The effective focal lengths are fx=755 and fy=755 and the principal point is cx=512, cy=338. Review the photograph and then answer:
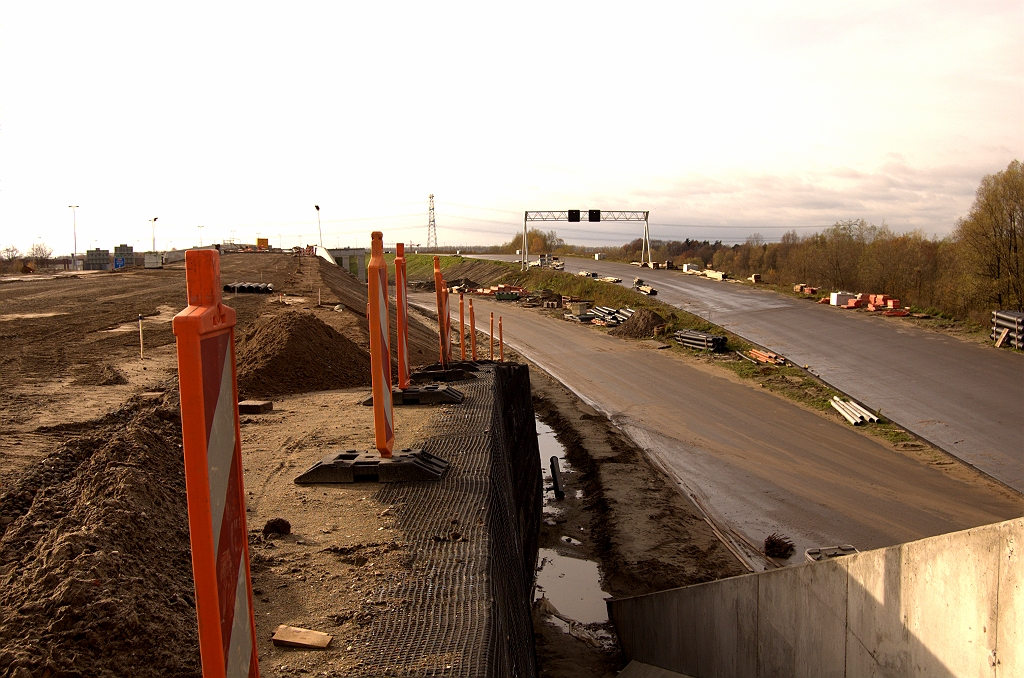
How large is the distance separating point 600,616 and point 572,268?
59.7m

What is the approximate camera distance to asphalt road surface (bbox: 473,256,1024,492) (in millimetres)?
18703

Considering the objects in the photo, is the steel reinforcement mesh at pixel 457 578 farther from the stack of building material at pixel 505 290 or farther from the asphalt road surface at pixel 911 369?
the stack of building material at pixel 505 290

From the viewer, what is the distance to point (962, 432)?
19172 millimetres

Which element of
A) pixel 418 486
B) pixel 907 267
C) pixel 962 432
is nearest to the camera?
pixel 418 486

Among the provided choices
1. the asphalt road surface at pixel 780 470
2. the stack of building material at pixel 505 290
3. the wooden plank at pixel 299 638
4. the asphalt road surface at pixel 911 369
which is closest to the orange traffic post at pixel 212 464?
the wooden plank at pixel 299 638

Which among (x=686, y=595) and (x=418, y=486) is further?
(x=686, y=595)

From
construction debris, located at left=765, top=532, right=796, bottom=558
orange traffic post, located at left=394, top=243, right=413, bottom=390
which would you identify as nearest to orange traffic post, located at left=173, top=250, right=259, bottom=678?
orange traffic post, located at left=394, top=243, right=413, bottom=390

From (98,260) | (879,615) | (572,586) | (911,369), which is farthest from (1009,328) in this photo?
(98,260)

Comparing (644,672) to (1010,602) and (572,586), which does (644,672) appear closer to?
(572,586)

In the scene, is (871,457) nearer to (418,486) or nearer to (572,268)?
(418,486)

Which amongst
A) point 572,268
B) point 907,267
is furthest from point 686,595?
point 572,268

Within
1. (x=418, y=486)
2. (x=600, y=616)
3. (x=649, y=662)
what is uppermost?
(x=418, y=486)

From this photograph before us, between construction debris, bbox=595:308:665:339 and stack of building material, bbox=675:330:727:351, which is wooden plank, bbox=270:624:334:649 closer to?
stack of building material, bbox=675:330:727:351

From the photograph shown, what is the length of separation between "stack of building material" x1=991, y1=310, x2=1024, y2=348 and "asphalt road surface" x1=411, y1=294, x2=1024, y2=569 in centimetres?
1025
